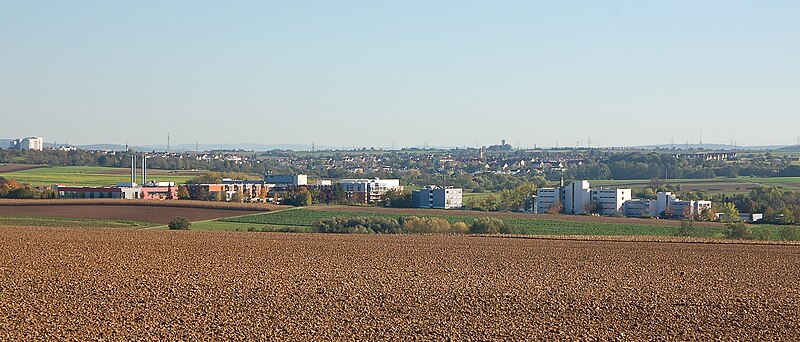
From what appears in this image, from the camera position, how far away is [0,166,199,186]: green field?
115562 mm

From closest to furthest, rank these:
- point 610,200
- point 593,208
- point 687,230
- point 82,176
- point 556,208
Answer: point 687,230 < point 556,208 < point 593,208 < point 610,200 < point 82,176

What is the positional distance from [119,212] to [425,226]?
19298 millimetres

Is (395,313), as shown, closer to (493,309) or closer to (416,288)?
(493,309)

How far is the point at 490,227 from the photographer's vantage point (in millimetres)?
66562

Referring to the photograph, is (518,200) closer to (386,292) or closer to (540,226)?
(540,226)

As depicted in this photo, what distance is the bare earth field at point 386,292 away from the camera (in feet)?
73.4

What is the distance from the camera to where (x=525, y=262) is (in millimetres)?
36812

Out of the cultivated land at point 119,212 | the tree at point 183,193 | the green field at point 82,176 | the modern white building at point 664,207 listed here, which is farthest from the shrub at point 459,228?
the green field at point 82,176

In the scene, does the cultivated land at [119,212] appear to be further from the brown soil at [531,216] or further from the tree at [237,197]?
the tree at [237,197]

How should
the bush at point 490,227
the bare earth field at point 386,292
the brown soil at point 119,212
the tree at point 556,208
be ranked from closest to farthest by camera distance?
the bare earth field at point 386,292 → the bush at point 490,227 → the brown soil at point 119,212 → the tree at point 556,208

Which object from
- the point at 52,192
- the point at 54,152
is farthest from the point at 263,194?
the point at 54,152

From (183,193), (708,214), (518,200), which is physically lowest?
(708,214)

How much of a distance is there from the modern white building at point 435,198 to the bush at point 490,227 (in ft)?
102

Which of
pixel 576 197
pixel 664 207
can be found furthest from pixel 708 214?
pixel 576 197
